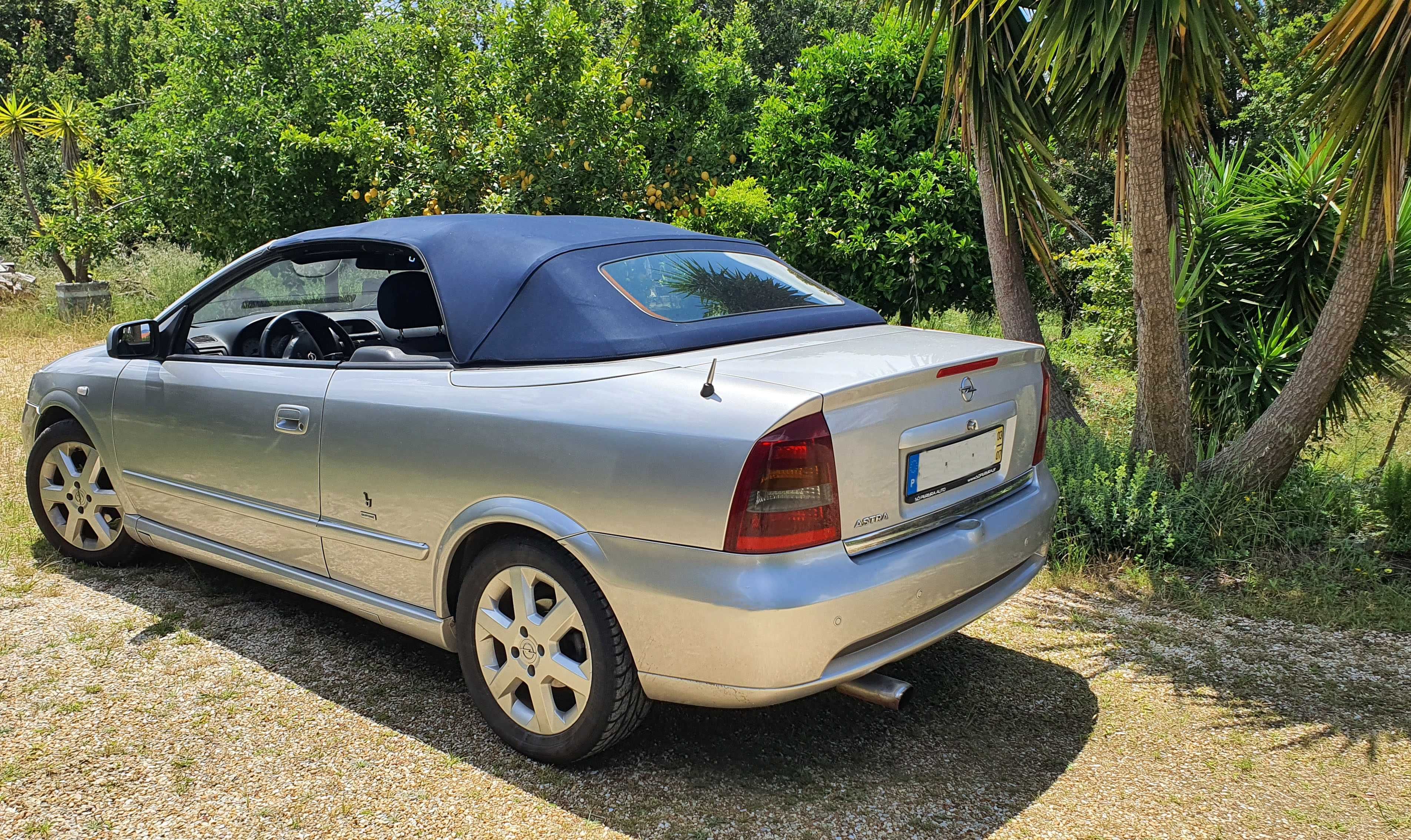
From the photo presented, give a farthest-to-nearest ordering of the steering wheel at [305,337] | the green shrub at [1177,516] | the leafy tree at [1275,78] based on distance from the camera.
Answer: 1. the leafy tree at [1275,78]
2. the green shrub at [1177,516]
3. the steering wheel at [305,337]

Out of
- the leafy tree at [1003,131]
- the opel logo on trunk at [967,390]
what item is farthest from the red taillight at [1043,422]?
the leafy tree at [1003,131]

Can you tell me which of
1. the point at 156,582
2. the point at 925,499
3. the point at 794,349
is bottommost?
the point at 156,582

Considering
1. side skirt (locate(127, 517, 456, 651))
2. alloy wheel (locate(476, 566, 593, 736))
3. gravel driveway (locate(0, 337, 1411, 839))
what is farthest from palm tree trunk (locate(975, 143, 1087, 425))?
alloy wheel (locate(476, 566, 593, 736))

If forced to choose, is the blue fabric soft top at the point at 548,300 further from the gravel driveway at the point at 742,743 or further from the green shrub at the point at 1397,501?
the green shrub at the point at 1397,501

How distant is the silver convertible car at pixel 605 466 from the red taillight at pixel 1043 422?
0.02 metres

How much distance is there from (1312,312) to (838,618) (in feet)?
16.1

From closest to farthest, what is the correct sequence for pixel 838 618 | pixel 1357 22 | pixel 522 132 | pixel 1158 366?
1. pixel 838 618
2. pixel 1357 22
3. pixel 1158 366
4. pixel 522 132

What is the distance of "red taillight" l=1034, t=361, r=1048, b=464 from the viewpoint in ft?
11.1

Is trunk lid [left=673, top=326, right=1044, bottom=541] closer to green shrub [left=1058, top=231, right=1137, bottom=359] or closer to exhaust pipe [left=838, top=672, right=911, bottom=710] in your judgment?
exhaust pipe [left=838, top=672, right=911, bottom=710]

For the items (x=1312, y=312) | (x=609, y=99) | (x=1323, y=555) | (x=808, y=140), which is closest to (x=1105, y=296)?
(x=1312, y=312)

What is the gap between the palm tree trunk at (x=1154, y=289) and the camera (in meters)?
4.86

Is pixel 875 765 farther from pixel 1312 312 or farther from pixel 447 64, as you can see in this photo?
pixel 447 64

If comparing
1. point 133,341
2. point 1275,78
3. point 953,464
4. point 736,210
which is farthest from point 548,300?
point 1275,78

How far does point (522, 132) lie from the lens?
885 centimetres
